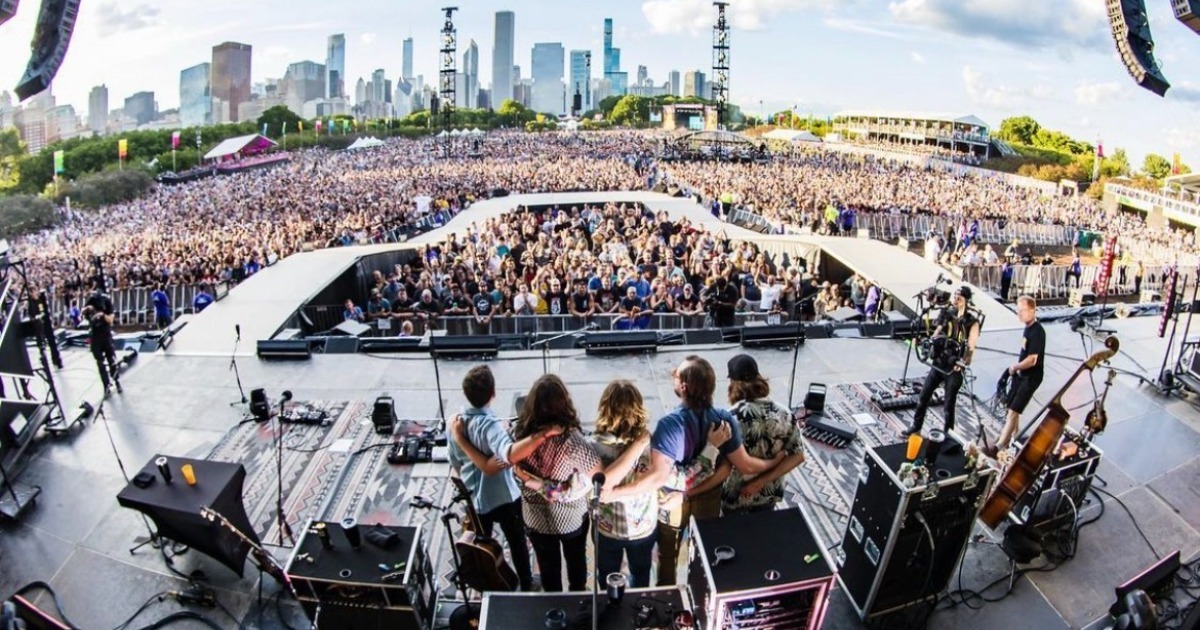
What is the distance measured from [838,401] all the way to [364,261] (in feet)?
37.3

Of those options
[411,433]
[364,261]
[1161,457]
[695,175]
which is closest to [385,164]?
[695,175]

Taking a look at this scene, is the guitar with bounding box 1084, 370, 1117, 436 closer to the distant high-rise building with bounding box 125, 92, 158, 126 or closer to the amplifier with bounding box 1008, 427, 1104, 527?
the amplifier with bounding box 1008, 427, 1104, 527

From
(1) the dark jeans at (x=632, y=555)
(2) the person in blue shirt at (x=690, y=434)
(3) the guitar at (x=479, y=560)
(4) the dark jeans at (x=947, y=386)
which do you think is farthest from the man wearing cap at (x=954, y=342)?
(3) the guitar at (x=479, y=560)

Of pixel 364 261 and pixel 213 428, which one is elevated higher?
pixel 364 261

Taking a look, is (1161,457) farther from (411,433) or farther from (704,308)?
(411,433)

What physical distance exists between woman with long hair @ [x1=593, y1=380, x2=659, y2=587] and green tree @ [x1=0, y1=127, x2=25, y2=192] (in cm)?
7297

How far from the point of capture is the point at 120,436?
22.9 ft

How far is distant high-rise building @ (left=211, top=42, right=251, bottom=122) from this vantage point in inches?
6964

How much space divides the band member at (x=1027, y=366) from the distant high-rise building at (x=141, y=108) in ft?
724

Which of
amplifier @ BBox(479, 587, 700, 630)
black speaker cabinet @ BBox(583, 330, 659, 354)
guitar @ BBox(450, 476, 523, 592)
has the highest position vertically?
black speaker cabinet @ BBox(583, 330, 659, 354)

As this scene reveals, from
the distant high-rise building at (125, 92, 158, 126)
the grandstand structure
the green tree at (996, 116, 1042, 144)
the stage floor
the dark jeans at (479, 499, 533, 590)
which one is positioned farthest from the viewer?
the distant high-rise building at (125, 92, 158, 126)

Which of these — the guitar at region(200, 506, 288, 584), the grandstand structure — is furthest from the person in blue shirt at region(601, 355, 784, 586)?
the grandstand structure

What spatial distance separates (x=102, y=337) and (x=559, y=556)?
682 centimetres

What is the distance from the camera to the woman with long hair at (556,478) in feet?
11.5
